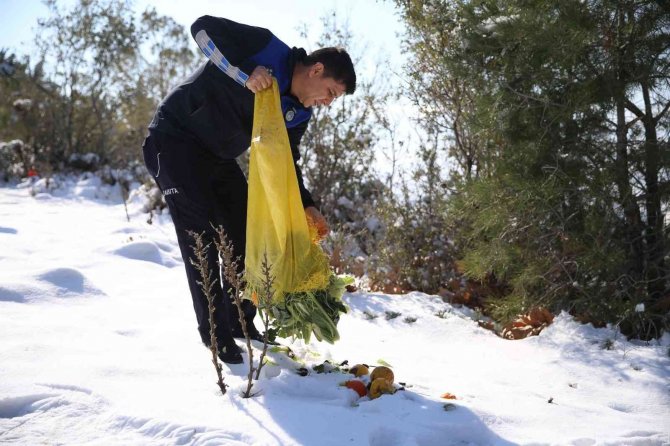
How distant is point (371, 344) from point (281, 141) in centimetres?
143

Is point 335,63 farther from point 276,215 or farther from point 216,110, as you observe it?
point 276,215

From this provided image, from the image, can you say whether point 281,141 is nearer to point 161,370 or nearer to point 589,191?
point 161,370

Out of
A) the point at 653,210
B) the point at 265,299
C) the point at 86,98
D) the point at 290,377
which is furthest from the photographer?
the point at 86,98

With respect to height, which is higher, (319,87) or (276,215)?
(319,87)

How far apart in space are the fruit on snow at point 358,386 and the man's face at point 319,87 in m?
1.29

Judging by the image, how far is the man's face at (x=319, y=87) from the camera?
9.09 ft

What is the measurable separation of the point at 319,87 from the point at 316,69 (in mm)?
86

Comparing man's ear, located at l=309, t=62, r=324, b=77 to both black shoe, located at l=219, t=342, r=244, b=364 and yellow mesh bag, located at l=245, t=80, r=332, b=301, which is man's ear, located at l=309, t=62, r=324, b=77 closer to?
yellow mesh bag, located at l=245, t=80, r=332, b=301

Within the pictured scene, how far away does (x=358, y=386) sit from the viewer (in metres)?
2.53

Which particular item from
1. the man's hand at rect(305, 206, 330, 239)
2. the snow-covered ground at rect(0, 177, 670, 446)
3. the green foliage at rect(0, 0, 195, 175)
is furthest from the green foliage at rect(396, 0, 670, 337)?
the green foliage at rect(0, 0, 195, 175)

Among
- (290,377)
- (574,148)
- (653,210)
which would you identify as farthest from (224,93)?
(653,210)

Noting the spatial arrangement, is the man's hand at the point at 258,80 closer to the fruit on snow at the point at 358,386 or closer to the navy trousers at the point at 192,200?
the navy trousers at the point at 192,200

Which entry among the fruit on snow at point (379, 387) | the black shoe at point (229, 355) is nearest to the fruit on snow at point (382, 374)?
the fruit on snow at point (379, 387)

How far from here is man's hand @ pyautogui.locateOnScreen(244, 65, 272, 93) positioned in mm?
2609
